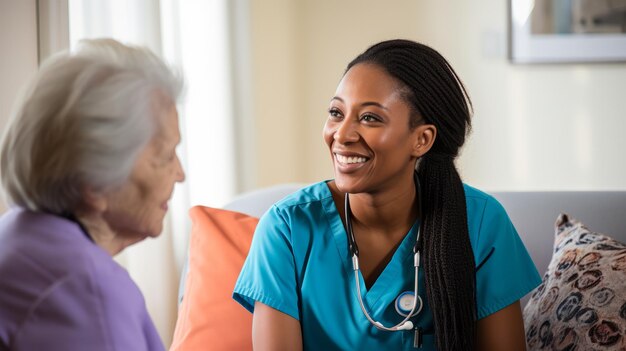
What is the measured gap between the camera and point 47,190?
3.03 ft

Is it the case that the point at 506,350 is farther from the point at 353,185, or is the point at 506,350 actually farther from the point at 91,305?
the point at 91,305

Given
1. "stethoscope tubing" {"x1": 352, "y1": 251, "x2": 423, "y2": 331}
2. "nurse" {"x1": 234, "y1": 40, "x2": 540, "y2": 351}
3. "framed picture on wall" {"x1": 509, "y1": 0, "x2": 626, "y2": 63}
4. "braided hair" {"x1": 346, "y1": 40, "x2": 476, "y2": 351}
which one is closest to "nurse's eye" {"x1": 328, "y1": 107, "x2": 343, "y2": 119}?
"nurse" {"x1": 234, "y1": 40, "x2": 540, "y2": 351}

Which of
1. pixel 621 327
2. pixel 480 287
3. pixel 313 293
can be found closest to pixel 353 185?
pixel 313 293

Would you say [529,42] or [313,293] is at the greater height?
[529,42]

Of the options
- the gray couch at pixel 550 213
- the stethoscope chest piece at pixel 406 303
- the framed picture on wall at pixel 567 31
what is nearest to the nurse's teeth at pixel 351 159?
the stethoscope chest piece at pixel 406 303

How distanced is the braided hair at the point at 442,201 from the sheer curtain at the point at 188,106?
752mm

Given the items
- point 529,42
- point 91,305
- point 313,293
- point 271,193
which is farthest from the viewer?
point 529,42

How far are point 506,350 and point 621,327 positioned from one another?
22 centimetres

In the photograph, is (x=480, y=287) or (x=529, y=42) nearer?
(x=480, y=287)

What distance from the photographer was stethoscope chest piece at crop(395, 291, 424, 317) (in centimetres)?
159

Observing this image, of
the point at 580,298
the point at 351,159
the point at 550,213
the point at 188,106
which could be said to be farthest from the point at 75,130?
the point at 188,106

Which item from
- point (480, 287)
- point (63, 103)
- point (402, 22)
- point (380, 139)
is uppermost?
point (402, 22)

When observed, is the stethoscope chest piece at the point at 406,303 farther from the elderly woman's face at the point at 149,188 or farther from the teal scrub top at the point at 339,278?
the elderly woman's face at the point at 149,188

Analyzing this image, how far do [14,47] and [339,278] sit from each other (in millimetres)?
847
